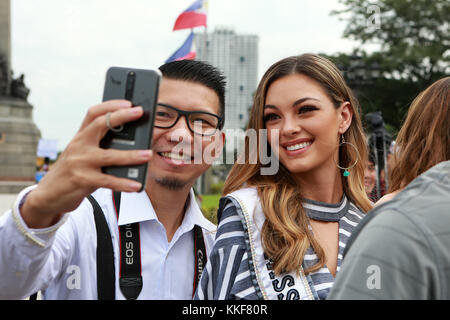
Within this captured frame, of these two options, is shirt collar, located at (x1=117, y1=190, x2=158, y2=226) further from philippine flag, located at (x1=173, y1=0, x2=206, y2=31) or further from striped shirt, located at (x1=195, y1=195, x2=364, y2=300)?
philippine flag, located at (x1=173, y1=0, x2=206, y2=31)

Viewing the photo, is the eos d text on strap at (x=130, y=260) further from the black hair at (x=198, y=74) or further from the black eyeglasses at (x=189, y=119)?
the black hair at (x=198, y=74)

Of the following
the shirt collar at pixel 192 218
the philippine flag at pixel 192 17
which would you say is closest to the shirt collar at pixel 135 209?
the shirt collar at pixel 192 218

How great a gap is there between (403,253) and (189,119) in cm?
138

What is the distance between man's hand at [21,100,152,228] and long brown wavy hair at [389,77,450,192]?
3.68 ft

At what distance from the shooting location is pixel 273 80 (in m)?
2.51

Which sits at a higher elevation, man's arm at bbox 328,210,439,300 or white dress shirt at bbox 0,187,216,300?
man's arm at bbox 328,210,439,300

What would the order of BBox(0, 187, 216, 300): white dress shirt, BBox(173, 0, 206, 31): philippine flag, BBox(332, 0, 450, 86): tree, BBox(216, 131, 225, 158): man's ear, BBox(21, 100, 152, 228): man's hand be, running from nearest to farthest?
BBox(21, 100, 152, 228): man's hand
BBox(0, 187, 216, 300): white dress shirt
BBox(216, 131, 225, 158): man's ear
BBox(173, 0, 206, 31): philippine flag
BBox(332, 0, 450, 86): tree

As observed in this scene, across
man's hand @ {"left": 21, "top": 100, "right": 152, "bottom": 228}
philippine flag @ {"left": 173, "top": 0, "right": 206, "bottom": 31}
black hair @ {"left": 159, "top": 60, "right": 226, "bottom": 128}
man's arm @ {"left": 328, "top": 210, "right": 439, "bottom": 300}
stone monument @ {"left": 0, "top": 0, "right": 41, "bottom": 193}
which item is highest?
philippine flag @ {"left": 173, "top": 0, "right": 206, "bottom": 31}

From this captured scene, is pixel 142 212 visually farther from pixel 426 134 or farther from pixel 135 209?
pixel 426 134

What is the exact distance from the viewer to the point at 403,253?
0.98 m

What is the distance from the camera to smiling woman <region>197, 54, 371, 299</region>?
6.73ft

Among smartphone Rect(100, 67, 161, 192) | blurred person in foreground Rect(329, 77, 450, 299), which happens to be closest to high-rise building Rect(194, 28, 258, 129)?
smartphone Rect(100, 67, 161, 192)

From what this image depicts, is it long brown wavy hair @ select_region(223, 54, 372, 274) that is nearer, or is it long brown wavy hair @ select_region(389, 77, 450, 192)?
long brown wavy hair @ select_region(389, 77, 450, 192)
